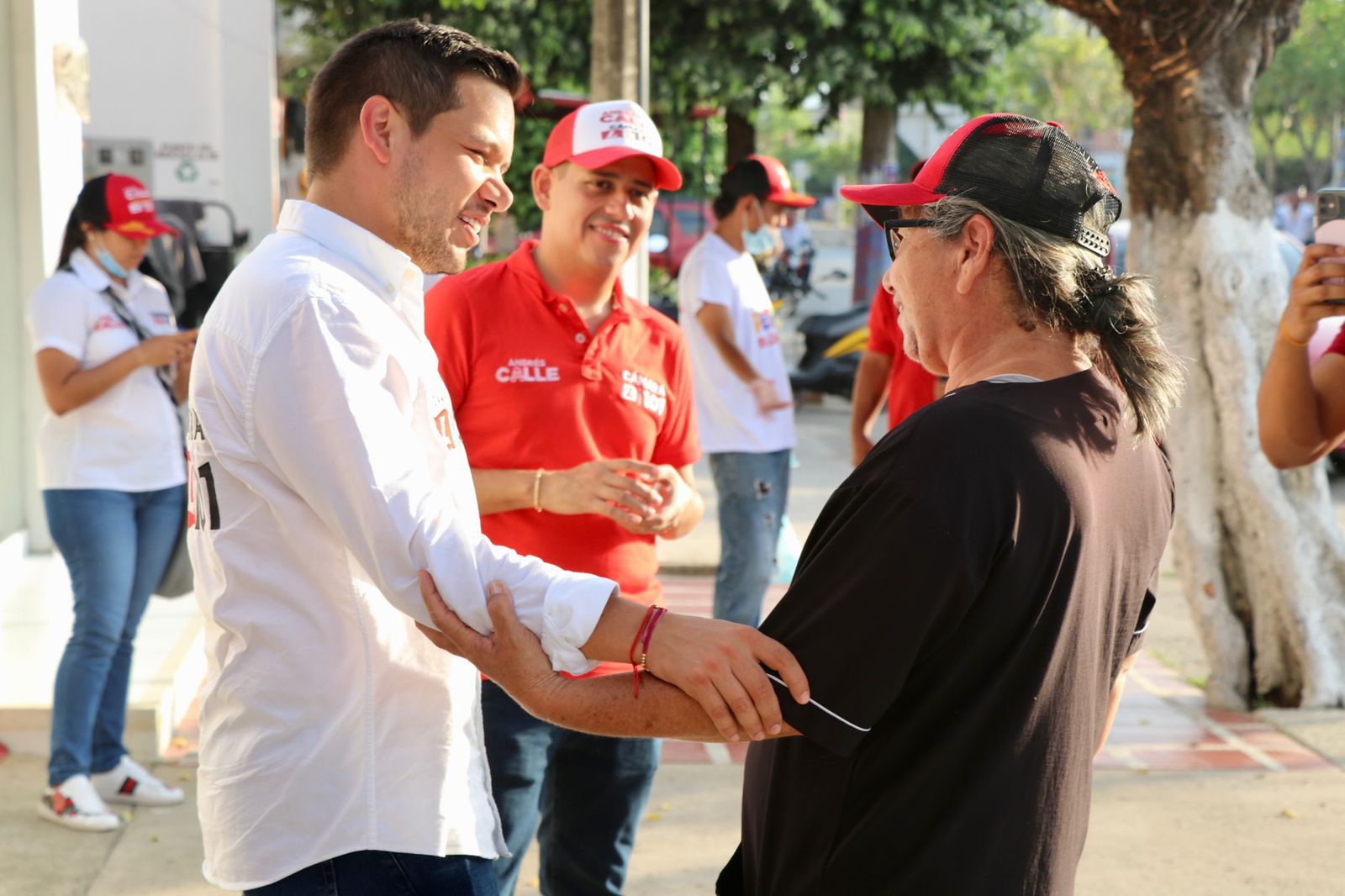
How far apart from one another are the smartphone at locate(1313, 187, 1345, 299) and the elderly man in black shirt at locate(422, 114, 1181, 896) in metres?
1.32

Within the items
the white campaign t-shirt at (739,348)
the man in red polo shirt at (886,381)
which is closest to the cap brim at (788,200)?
the white campaign t-shirt at (739,348)

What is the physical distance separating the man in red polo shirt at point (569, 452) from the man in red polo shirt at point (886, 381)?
1.62 m

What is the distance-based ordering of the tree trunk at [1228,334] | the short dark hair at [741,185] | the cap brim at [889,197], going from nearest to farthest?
the cap brim at [889,197], the tree trunk at [1228,334], the short dark hair at [741,185]

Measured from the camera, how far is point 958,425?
5.62 feet

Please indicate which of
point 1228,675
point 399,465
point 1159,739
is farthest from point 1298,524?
point 399,465

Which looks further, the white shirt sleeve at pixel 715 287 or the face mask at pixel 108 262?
the white shirt sleeve at pixel 715 287

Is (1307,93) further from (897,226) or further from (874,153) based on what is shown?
(897,226)

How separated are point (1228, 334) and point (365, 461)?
4781 mm

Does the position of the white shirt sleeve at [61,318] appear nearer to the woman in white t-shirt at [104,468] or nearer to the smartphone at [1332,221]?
the woman in white t-shirt at [104,468]

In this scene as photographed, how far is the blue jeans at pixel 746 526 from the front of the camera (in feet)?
18.8

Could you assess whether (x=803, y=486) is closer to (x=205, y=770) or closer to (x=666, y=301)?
(x=666, y=301)

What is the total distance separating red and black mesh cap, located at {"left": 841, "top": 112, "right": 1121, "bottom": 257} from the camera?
1893 mm

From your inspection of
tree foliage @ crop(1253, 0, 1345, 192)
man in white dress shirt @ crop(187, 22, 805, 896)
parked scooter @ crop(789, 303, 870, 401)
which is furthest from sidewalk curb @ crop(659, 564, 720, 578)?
tree foliage @ crop(1253, 0, 1345, 192)

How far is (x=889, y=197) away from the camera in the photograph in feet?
6.57
